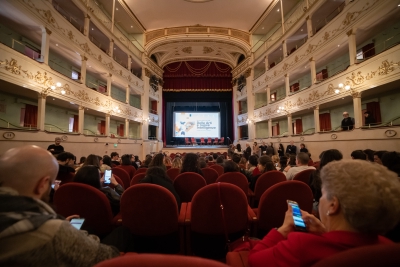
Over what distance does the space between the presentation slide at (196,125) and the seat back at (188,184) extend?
14.2 meters

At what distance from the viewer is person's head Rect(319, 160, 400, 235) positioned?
71 cm

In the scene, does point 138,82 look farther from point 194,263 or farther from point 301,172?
point 194,263

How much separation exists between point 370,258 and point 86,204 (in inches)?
77.8

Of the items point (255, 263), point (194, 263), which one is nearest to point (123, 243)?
point (255, 263)

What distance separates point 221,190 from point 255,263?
82cm

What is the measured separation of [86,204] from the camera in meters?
1.75

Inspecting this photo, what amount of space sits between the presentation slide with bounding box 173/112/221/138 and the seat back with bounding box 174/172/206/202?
559 inches

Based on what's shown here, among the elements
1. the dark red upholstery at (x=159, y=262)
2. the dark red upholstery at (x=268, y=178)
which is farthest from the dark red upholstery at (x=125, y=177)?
the dark red upholstery at (x=159, y=262)

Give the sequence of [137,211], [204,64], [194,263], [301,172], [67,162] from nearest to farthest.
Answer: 1. [194,263]
2. [137,211]
3. [301,172]
4. [67,162]
5. [204,64]

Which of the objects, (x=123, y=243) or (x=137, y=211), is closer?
(x=123, y=243)

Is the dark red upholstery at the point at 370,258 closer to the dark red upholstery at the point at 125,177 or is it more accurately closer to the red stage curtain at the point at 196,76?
the dark red upholstery at the point at 125,177

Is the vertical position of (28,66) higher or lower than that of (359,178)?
higher

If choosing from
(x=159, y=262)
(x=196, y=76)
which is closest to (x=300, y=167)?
(x=159, y=262)

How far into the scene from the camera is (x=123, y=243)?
1.41m
